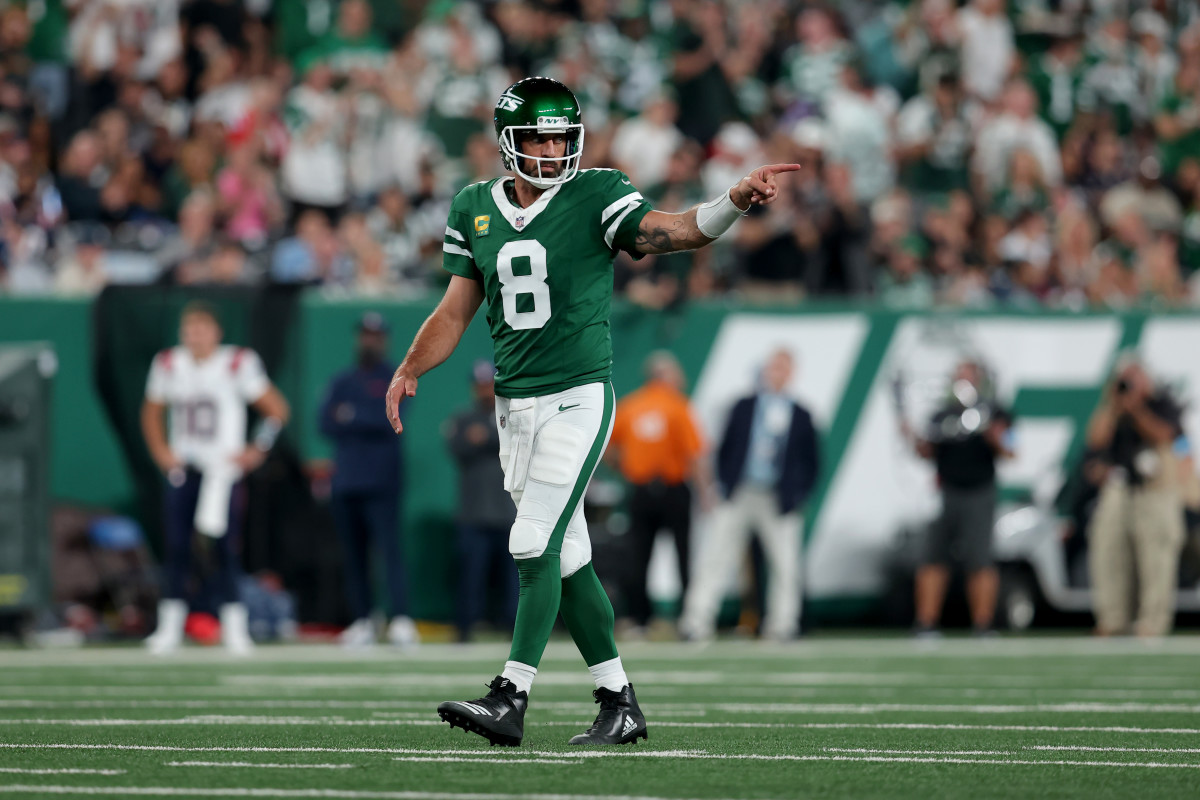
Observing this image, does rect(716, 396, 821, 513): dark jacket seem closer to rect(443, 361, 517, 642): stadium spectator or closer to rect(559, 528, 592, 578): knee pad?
rect(443, 361, 517, 642): stadium spectator

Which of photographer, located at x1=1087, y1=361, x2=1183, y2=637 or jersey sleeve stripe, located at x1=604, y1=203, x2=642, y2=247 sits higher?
jersey sleeve stripe, located at x1=604, y1=203, x2=642, y2=247

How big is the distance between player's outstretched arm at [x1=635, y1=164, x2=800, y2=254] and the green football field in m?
1.53

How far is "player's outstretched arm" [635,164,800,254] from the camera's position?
5.69 m

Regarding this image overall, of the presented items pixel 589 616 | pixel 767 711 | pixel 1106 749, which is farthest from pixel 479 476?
pixel 1106 749

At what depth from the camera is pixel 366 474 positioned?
12828mm

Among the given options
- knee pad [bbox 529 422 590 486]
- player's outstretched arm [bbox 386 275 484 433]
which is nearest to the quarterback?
knee pad [bbox 529 422 590 486]

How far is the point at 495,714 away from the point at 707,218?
1.61 m

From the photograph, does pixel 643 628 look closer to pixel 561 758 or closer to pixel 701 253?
pixel 701 253

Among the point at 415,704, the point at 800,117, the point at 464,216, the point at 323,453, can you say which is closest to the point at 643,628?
the point at 323,453

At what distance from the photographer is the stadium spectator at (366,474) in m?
12.8

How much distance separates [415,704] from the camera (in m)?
7.80

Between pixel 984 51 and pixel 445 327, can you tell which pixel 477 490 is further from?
pixel 984 51

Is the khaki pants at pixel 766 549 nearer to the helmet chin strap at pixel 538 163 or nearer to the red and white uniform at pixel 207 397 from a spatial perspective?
the red and white uniform at pixel 207 397

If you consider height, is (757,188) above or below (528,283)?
above
